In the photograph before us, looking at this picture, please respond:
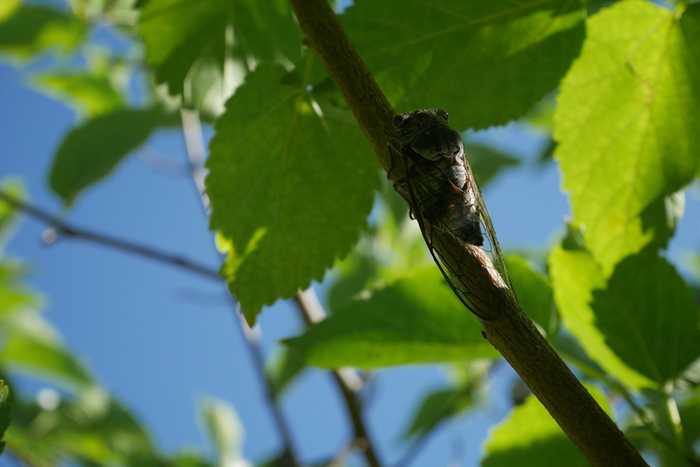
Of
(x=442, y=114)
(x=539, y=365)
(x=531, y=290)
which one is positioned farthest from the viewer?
(x=531, y=290)

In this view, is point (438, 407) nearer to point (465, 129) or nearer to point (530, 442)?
point (530, 442)

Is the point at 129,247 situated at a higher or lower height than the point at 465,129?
lower

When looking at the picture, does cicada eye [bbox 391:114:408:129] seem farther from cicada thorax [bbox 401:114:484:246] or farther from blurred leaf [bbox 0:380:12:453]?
blurred leaf [bbox 0:380:12:453]

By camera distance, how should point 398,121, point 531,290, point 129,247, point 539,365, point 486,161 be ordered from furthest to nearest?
point 486,161
point 129,247
point 531,290
point 398,121
point 539,365

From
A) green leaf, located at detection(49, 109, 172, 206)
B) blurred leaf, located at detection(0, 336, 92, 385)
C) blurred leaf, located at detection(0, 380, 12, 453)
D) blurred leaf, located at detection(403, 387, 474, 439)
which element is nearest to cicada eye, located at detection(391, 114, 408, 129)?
blurred leaf, located at detection(0, 380, 12, 453)

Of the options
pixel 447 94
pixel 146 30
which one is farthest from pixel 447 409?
pixel 146 30

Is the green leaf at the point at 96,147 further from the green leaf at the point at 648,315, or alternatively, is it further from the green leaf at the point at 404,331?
the green leaf at the point at 648,315

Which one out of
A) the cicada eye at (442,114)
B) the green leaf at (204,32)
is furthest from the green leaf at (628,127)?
the green leaf at (204,32)

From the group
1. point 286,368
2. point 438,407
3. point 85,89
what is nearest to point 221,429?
point 286,368
